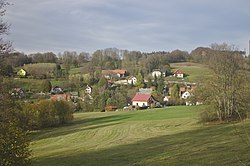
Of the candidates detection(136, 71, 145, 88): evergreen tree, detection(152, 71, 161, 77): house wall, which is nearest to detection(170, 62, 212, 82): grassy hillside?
detection(152, 71, 161, 77): house wall

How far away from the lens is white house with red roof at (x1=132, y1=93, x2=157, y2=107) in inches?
3189

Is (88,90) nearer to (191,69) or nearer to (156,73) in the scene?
(156,73)

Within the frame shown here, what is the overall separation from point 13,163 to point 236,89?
27.3 m

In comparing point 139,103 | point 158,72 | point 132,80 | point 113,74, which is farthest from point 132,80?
point 139,103

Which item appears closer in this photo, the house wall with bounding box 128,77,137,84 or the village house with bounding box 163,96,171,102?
the village house with bounding box 163,96,171,102

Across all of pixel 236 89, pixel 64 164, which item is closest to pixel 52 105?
pixel 236 89

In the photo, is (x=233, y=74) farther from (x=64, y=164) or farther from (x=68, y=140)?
(x=64, y=164)

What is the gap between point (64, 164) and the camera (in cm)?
1705

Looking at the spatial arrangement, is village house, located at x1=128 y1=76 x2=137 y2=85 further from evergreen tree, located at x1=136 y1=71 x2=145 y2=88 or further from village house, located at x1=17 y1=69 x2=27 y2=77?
village house, located at x1=17 y1=69 x2=27 y2=77

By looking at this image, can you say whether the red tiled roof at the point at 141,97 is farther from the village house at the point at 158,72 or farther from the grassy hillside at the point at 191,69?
the village house at the point at 158,72

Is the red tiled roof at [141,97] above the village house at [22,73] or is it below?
below

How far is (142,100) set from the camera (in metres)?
80.8

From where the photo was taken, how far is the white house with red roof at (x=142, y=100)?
81000 mm

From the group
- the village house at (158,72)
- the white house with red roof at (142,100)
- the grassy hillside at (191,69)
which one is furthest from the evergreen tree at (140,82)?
the grassy hillside at (191,69)
